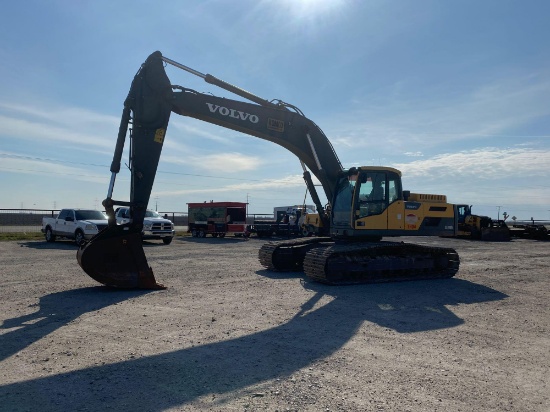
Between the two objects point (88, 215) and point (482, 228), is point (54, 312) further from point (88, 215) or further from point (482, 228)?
point (482, 228)

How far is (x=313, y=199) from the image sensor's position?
13461 millimetres

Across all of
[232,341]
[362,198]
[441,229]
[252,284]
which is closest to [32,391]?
[232,341]

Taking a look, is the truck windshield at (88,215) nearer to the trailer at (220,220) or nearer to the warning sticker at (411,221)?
the trailer at (220,220)

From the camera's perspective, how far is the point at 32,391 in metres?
4.54

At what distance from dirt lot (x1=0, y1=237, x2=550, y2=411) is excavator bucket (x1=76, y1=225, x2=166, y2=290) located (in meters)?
0.30

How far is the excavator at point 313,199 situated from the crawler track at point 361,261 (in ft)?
0.08

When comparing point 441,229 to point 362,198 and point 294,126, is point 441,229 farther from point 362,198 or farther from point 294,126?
point 294,126

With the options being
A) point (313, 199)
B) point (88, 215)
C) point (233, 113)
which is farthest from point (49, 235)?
point (233, 113)

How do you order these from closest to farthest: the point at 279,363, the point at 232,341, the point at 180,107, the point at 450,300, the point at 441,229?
1. the point at 279,363
2. the point at 232,341
3. the point at 450,300
4. the point at 180,107
5. the point at 441,229

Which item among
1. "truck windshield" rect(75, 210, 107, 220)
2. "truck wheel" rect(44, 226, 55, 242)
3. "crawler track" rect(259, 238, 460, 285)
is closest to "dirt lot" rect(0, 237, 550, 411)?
"crawler track" rect(259, 238, 460, 285)

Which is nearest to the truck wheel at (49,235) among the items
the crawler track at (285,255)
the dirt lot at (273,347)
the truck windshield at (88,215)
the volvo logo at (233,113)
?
the truck windshield at (88,215)

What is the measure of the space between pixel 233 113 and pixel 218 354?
6962mm

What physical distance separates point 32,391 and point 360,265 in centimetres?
818

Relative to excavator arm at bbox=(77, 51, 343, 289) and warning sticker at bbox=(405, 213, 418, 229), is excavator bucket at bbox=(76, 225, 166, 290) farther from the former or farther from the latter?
warning sticker at bbox=(405, 213, 418, 229)
